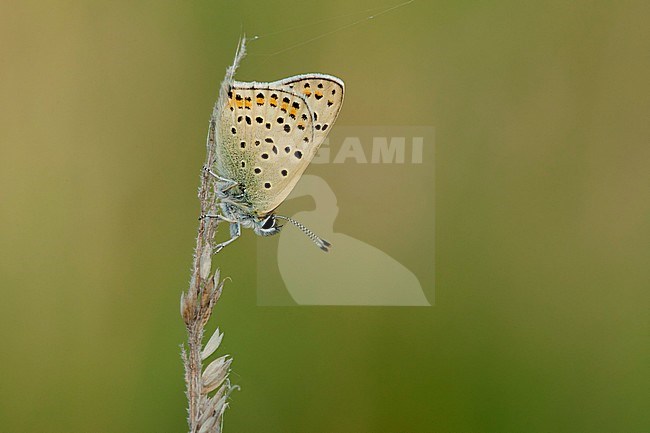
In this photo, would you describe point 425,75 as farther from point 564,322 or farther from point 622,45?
point 564,322

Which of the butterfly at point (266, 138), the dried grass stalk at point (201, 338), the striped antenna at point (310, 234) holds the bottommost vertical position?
the dried grass stalk at point (201, 338)

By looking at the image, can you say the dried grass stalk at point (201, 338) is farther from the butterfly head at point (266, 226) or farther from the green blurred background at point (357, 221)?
the green blurred background at point (357, 221)

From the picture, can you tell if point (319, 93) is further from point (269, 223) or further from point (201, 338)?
point (201, 338)

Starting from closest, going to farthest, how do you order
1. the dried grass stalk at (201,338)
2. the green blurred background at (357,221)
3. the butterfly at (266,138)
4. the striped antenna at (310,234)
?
1. the dried grass stalk at (201,338)
2. the butterfly at (266,138)
3. the striped antenna at (310,234)
4. the green blurred background at (357,221)

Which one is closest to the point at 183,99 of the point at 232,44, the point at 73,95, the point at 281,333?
the point at 232,44

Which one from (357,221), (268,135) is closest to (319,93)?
(268,135)

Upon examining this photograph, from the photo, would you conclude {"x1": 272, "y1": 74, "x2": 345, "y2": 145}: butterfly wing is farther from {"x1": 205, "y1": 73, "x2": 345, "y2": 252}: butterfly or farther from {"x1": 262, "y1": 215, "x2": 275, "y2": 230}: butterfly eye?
{"x1": 262, "y1": 215, "x2": 275, "y2": 230}: butterfly eye

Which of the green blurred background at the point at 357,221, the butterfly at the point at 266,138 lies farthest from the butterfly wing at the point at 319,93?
the green blurred background at the point at 357,221
